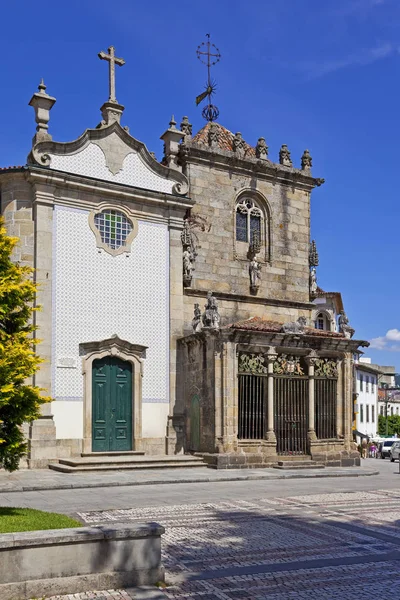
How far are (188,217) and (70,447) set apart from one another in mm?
9158

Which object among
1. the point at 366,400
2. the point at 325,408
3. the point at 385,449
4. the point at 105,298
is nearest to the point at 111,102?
the point at 105,298

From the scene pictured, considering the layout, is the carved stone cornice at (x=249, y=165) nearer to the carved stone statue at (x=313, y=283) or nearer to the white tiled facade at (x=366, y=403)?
the carved stone statue at (x=313, y=283)

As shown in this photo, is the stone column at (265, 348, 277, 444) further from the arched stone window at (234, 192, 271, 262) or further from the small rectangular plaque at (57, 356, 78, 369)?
the small rectangular plaque at (57, 356, 78, 369)

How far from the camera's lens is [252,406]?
22.4m

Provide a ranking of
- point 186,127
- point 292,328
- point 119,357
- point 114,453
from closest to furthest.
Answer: point 114,453
point 119,357
point 292,328
point 186,127

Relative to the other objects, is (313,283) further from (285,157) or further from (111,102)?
(111,102)

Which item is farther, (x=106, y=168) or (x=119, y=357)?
(x=106, y=168)

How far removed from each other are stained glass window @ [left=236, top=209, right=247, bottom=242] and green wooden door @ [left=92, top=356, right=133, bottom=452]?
692 cm

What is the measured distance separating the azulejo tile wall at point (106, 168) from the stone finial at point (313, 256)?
6851 millimetres

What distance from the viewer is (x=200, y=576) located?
797 centimetres

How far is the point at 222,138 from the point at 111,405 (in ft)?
38.7

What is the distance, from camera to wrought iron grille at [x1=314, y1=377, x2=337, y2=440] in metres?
23.8

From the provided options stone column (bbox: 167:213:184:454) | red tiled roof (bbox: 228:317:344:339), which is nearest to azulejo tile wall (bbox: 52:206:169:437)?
stone column (bbox: 167:213:184:454)

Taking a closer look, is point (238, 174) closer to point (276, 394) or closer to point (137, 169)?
→ point (137, 169)
